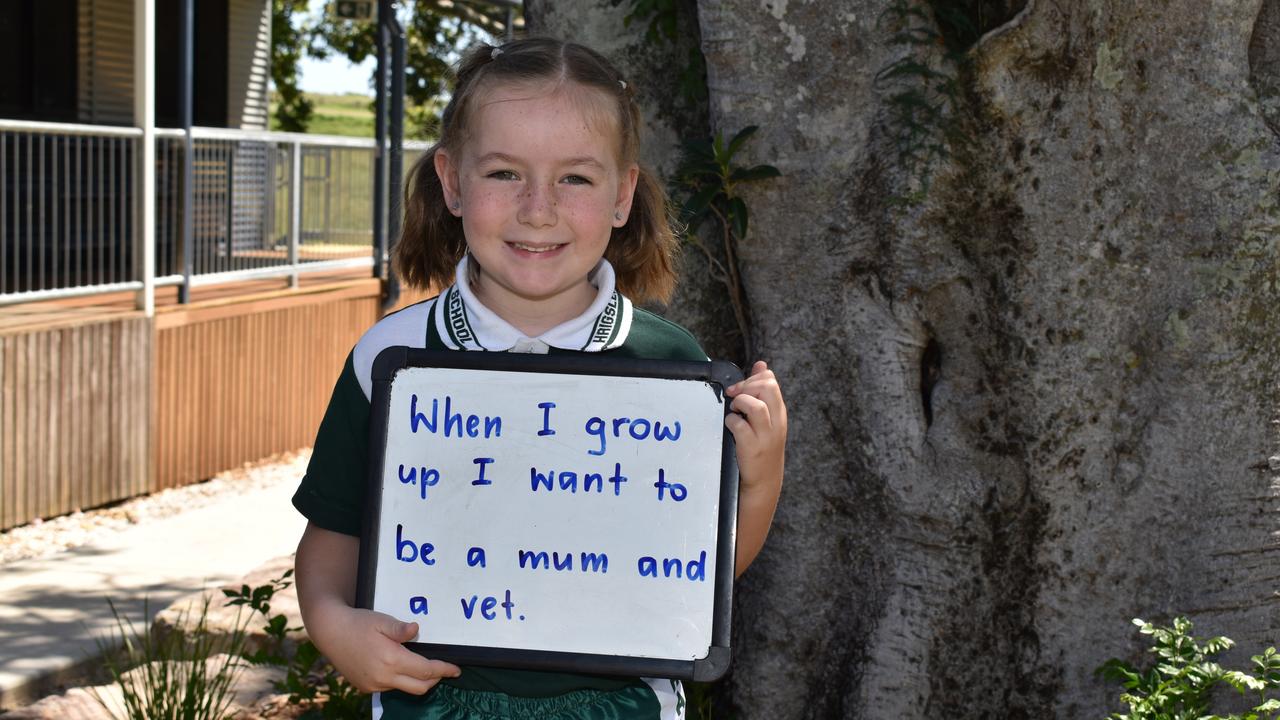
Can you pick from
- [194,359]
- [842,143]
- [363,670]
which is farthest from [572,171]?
[194,359]

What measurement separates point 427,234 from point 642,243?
0.41m

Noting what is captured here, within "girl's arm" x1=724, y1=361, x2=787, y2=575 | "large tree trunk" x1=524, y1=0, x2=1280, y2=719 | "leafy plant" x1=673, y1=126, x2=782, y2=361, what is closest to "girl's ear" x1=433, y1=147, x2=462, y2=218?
"girl's arm" x1=724, y1=361, x2=787, y2=575

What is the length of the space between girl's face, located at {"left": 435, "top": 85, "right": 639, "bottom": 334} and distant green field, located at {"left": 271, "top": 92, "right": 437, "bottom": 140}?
114 feet

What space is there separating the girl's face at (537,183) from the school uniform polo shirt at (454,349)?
0.25ft

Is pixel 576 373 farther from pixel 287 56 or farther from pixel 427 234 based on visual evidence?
pixel 287 56

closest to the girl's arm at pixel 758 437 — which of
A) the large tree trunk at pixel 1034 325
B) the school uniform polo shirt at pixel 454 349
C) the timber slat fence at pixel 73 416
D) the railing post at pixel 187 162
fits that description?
the school uniform polo shirt at pixel 454 349

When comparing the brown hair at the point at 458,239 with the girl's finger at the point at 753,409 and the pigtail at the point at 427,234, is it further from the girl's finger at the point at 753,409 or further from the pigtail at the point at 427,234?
the girl's finger at the point at 753,409

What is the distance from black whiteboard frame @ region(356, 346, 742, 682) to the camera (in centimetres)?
214

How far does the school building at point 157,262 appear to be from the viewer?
811 centimetres

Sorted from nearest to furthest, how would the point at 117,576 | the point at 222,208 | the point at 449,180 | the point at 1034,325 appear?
1. the point at 449,180
2. the point at 1034,325
3. the point at 117,576
4. the point at 222,208

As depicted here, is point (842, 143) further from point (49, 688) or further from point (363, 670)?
point (49, 688)

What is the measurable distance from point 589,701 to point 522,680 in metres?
0.11

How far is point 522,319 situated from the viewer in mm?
2396

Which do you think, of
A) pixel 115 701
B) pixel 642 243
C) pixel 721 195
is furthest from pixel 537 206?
pixel 115 701
